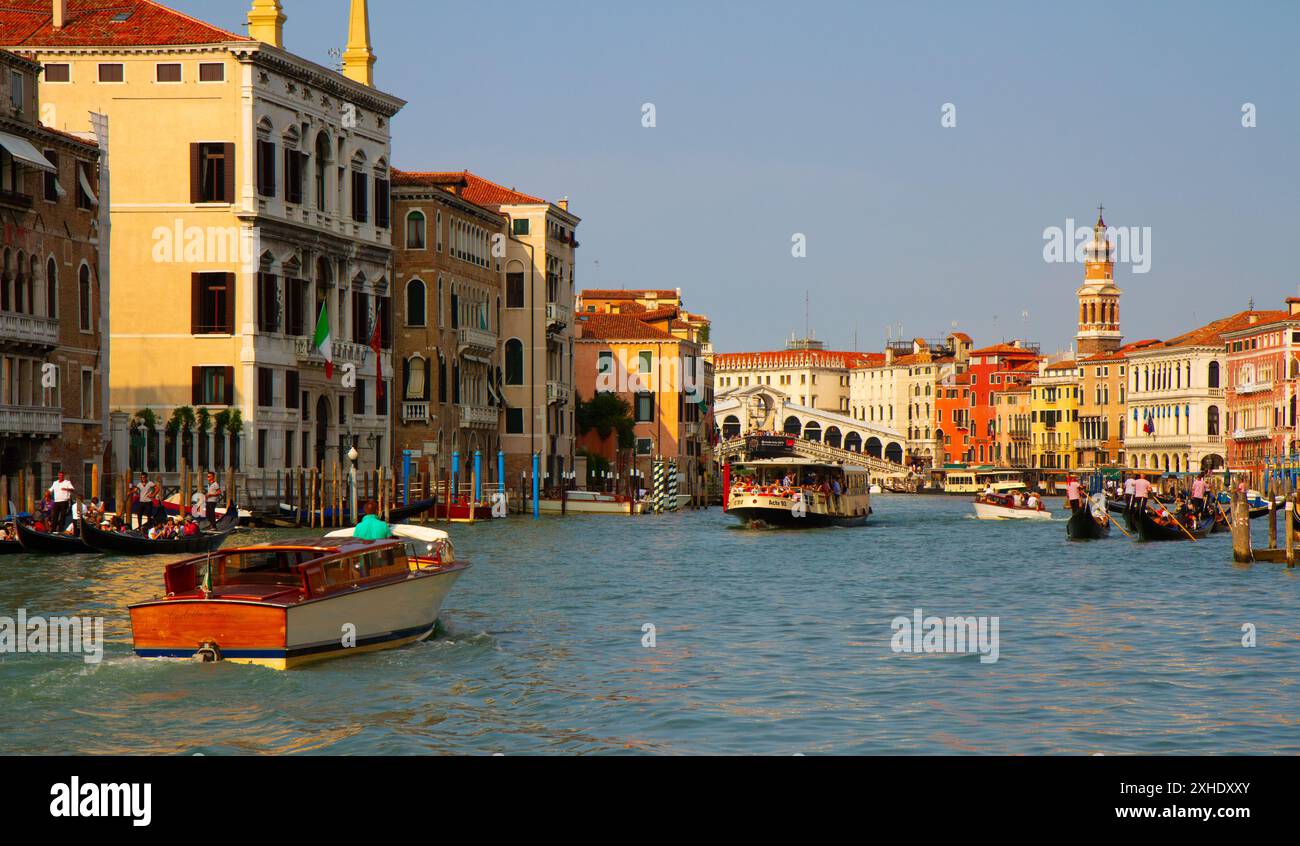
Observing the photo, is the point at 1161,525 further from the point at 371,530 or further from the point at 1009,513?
the point at 371,530

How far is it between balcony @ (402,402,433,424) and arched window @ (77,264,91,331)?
14891mm

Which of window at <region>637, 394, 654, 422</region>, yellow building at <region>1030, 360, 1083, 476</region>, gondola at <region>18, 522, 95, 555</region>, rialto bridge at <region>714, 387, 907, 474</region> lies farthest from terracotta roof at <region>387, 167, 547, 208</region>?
rialto bridge at <region>714, 387, 907, 474</region>

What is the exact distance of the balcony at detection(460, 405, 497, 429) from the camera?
4741 cm

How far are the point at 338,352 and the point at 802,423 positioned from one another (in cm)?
8486

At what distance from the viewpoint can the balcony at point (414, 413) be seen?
4491 cm

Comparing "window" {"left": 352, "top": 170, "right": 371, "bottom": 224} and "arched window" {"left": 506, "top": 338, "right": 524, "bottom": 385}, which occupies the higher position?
"window" {"left": 352, "top": 170, "right": 371, "bottom": 224}

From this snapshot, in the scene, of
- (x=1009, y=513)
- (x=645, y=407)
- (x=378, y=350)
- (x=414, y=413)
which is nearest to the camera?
(x=378, y=350)

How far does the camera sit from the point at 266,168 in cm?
3662

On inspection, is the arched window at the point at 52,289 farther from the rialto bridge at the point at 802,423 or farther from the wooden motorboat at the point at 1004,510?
the rialto bridge at the point at 802,423

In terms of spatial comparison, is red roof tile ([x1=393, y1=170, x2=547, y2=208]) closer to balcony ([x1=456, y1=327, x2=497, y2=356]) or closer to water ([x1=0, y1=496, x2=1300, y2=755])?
balcony ([x1=456, y1=327, x2=497, y2=356])

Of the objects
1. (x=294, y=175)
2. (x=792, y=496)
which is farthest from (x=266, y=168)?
(x=792, y=496)

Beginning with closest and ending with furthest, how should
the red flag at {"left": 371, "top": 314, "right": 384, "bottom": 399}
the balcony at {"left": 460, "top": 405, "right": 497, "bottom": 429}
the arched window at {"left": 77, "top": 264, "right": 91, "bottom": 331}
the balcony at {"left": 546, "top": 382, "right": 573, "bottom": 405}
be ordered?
the arched window at {"left": 77, "top": 264, "right": 91, "bottom": 331} → the red flag at {"left": 371, "top": 314, "right": 384, "bottom": 399} → the balcony at {"left": 460, "top": 405, "right": 497, "bottom": 429} → the balcony at {"left": 546, "top": 382, "right": 573, "bottom": 405}

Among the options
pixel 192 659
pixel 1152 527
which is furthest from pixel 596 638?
pixel 1152 527
